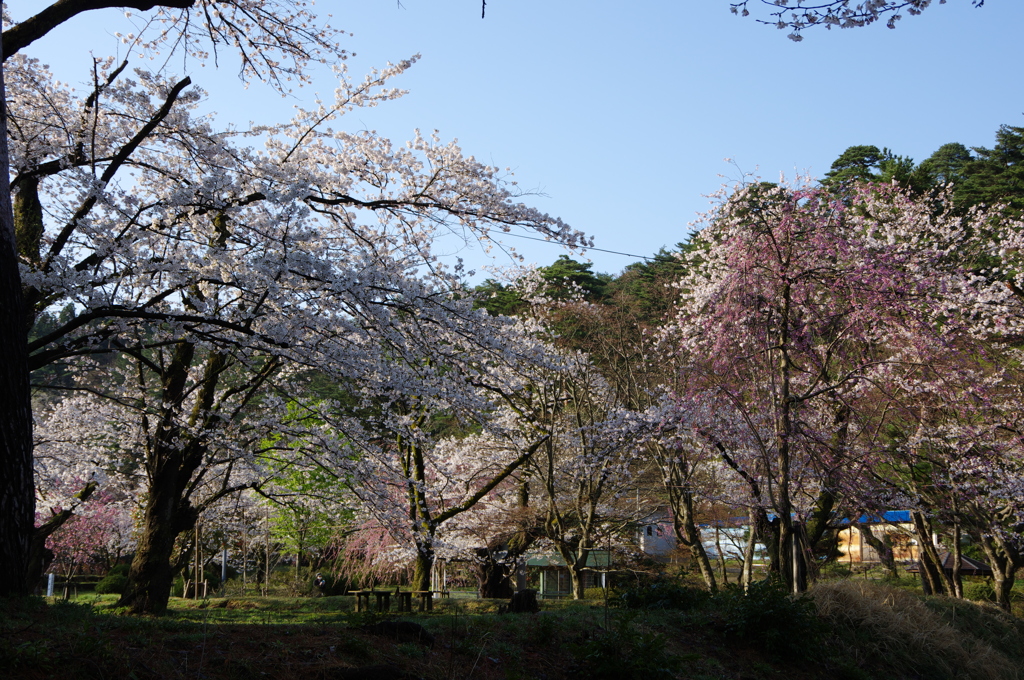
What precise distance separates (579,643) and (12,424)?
479 centimetres

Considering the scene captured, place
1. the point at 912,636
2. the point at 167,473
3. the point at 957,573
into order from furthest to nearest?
the point at 957,573 < the point at 167,473 < the point at 912,636

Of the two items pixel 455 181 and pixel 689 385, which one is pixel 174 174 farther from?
pixel 689 385

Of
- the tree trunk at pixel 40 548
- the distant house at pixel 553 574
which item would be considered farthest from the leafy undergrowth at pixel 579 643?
the distant house at pixel 553 574

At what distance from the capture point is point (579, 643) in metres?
6.30

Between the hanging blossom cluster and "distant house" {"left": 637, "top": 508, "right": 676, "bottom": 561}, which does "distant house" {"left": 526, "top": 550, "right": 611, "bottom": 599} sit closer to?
"distant house" {"left": 637, "top": 508, "right": 676, "bottom": 561}

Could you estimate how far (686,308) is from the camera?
13.7 metres

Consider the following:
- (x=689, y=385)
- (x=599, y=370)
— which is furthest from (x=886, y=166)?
(x=689, y=385)

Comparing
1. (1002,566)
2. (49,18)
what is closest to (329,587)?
(1002,566)

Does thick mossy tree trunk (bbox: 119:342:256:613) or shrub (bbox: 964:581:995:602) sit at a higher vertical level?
thick mossy tree trunk (bbox: 119:342:256:613)

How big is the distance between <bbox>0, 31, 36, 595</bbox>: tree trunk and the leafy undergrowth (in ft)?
1.09

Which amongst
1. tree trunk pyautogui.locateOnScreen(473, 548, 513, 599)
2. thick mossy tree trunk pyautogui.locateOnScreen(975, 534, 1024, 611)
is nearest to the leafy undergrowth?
thick mossy tree trunk pyautogui.locateOnScreen(975, 534, 1024, 611)

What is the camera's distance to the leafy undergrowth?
4.34m

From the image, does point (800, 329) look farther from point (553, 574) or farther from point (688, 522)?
point (553, 574)

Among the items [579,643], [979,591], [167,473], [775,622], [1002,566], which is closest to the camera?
[579,643]
